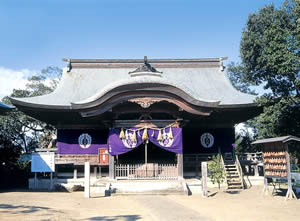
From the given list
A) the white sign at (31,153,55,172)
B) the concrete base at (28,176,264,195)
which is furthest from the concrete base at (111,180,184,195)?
the white sign at (31,153,55,172)

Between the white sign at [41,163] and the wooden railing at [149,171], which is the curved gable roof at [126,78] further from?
the wooden railing at [149,171]

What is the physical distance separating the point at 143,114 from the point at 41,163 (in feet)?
19.6

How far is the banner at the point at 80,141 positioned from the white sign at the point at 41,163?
310 centimetres

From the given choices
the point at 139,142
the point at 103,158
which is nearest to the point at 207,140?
the point at 139,142

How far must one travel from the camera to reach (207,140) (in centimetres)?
1891

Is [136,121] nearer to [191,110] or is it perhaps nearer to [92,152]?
[191,110]

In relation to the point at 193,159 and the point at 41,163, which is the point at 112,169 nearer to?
the point at 41,163

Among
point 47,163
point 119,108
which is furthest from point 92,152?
point 119,108

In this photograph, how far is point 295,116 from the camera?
16297 mm

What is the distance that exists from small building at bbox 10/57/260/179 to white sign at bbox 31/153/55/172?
44.7 inches

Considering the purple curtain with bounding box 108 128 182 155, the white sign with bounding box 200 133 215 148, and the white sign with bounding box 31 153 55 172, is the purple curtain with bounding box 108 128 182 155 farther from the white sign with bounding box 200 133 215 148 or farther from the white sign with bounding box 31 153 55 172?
the white sign with bounding box 200 133 215 148

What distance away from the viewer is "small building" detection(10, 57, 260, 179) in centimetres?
1447

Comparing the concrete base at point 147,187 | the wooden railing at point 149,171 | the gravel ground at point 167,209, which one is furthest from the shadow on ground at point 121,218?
the wooden railing at point 149,171

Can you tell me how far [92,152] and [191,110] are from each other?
7.38m
